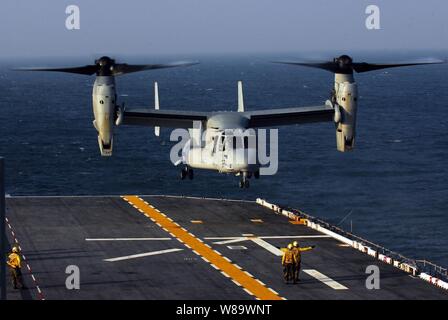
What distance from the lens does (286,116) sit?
190 feet

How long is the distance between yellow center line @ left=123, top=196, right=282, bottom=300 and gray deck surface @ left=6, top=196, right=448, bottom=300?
47 centimetres

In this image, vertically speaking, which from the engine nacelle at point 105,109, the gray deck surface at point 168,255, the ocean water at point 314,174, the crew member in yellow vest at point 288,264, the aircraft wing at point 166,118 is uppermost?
the engine nacelle at point 105,109

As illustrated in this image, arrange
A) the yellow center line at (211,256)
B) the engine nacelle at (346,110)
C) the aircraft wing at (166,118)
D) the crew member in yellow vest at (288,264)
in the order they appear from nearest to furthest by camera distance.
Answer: the yellow center line at (211,256)
the crew member in yellow vest at (288,264)
the engine nacelle at (346,110)
the aircraft wing at (166,118)

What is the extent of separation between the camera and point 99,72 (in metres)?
48.1

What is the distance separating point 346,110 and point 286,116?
903 cm

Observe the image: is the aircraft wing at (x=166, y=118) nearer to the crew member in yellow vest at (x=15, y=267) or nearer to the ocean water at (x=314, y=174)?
the crew member in yellow vest at (x=15, y=267)

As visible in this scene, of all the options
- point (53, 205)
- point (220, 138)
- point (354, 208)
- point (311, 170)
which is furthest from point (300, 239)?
point (311, 170)

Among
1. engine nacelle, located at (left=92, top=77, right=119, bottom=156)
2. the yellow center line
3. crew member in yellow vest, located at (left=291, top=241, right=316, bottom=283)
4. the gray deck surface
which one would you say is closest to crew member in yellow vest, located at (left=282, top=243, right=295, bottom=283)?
crew member in yellow vest, located at (left=291, top=241, right=316, bottom=283)

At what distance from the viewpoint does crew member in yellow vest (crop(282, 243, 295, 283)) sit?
1753 inches

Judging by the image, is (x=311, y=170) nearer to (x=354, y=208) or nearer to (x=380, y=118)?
(x=354, y=208)

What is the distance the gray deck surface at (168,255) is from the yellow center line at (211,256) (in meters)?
0.47

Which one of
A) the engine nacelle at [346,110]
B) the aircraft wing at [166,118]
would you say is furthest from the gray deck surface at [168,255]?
the engine nacelle at [346,110]

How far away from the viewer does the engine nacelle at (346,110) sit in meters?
49.2
